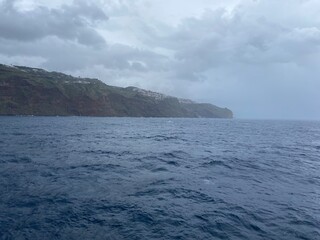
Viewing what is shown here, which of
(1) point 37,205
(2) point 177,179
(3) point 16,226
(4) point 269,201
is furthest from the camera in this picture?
(2) point 177,179

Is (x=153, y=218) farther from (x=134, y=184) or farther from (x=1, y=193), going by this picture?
(x=1, y=193)

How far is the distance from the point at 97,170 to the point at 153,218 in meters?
13.9

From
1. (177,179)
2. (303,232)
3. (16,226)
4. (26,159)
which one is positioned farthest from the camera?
(26,159)

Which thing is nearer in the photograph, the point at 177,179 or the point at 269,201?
the point at 269,201

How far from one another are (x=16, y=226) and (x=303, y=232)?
643 inches

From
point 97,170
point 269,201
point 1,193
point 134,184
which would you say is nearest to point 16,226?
point 1,193

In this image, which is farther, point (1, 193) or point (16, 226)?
point (1, 193)

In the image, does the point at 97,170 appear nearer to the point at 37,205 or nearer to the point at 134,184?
the point at 134,184

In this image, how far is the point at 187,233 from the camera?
1631 centimetres

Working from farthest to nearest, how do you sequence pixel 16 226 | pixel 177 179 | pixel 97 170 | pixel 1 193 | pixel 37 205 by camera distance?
pixel 97 170
pixel 177 179
pixel 1 193
pixel 37 205
pixel 16 226

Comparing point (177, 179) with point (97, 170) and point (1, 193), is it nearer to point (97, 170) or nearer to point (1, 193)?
point (97, 170)

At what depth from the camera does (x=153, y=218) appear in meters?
18.1

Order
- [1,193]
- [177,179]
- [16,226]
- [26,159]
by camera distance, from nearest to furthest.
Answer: [16,226], [1,193], [177,179], [26,159]

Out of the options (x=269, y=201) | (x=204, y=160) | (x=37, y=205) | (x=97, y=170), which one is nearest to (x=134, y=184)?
(x=97, y=170)
